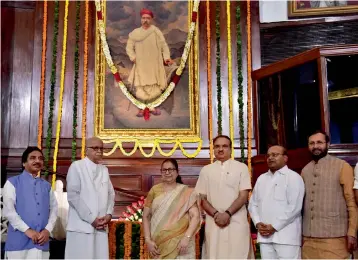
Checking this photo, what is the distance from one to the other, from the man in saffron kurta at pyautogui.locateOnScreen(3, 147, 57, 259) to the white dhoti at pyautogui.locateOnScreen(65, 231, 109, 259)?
177 mm

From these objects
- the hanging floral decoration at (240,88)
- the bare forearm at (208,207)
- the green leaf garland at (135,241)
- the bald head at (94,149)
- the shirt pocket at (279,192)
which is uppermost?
the hanging floral decoration at (240,88)

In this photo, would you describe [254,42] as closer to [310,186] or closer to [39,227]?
[310,186]

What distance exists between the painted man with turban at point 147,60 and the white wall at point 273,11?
5.54 feet

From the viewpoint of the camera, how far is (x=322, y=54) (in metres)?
5.82

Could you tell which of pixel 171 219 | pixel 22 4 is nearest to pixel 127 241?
pixel 171 219

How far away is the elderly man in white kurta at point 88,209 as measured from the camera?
382 centimetres

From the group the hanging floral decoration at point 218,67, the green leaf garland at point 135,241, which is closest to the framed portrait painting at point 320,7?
the hanging floral decoration at point 218,67

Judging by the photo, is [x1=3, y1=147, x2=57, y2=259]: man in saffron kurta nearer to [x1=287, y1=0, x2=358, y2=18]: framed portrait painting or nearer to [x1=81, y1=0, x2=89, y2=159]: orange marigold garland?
[x1=81, y1=0, x2=89, y2=159]: orange marigold garland

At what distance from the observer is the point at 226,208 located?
3.89m

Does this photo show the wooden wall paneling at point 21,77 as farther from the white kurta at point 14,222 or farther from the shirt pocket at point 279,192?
the shirt pocket at point 279,192

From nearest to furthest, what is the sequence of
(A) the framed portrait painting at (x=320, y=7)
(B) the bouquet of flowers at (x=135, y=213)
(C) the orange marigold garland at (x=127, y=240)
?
1. (C) the orange marigold garland at (x=127, y=240)
2. (B) the bouquet of flowers at (x=135, y=213)
3. (A) the framed portrait painting at (x=320, y=7)

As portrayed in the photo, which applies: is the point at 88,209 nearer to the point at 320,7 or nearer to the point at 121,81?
the point at 121,81

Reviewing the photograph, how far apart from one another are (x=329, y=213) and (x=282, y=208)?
361mm

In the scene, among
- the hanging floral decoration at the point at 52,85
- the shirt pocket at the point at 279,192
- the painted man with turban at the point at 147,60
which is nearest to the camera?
the shirt pocket at the point at 279,192
